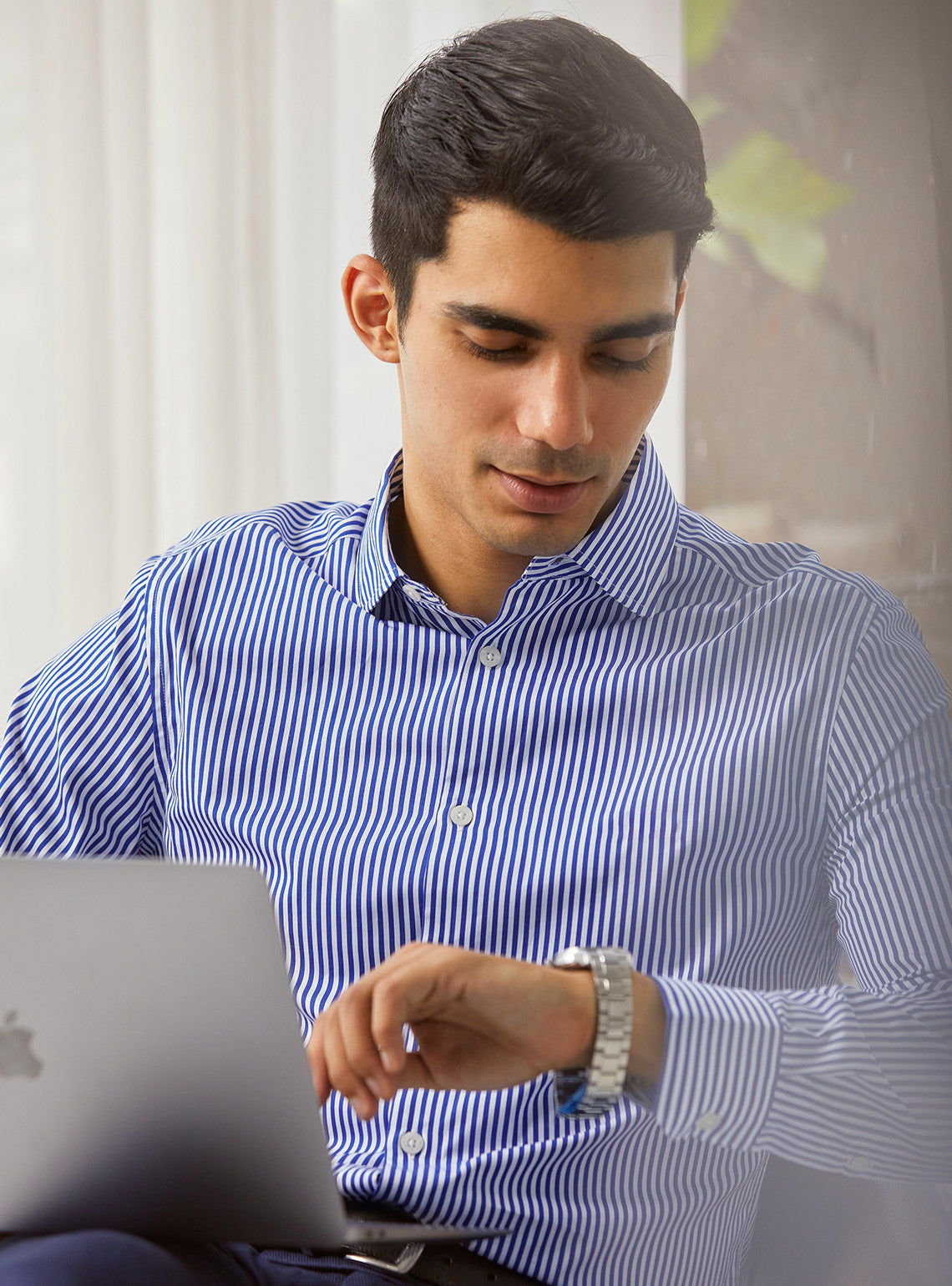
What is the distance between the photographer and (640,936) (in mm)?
878

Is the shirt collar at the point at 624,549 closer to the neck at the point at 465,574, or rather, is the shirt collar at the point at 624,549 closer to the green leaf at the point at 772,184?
the neck at the point at 465,574

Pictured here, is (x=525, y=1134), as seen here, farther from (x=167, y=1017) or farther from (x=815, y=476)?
(x=815, y=476)

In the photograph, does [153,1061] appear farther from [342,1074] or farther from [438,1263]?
[438,1263]

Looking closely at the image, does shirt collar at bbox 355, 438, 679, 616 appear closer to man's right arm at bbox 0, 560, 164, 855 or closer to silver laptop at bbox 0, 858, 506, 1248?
man's right arm at bbox 0, 560, 164, 855

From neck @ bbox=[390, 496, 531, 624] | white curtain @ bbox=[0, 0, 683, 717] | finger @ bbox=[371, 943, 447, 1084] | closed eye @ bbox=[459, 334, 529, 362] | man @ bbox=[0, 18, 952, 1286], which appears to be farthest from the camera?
white curtain @ bbox=[0, 0, 683, 717]

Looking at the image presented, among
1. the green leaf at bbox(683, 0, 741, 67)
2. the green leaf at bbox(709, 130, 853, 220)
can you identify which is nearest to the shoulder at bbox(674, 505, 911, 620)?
the green leaf at bbox(709, 130, 853, 220)

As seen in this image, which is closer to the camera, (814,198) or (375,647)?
(814,198)

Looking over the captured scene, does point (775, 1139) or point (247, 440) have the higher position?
point (247, 440)

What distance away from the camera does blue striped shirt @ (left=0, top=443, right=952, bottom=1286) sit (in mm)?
771

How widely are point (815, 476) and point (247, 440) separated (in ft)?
3.19

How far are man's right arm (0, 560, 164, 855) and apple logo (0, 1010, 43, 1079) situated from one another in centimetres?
43

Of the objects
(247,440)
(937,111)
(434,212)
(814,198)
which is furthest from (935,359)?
(247,440)

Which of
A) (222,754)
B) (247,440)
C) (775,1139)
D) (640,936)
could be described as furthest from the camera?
(247,440)

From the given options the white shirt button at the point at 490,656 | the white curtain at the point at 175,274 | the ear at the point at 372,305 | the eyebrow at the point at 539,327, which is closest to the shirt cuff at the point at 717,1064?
the white shirt button at the point at 490,656
